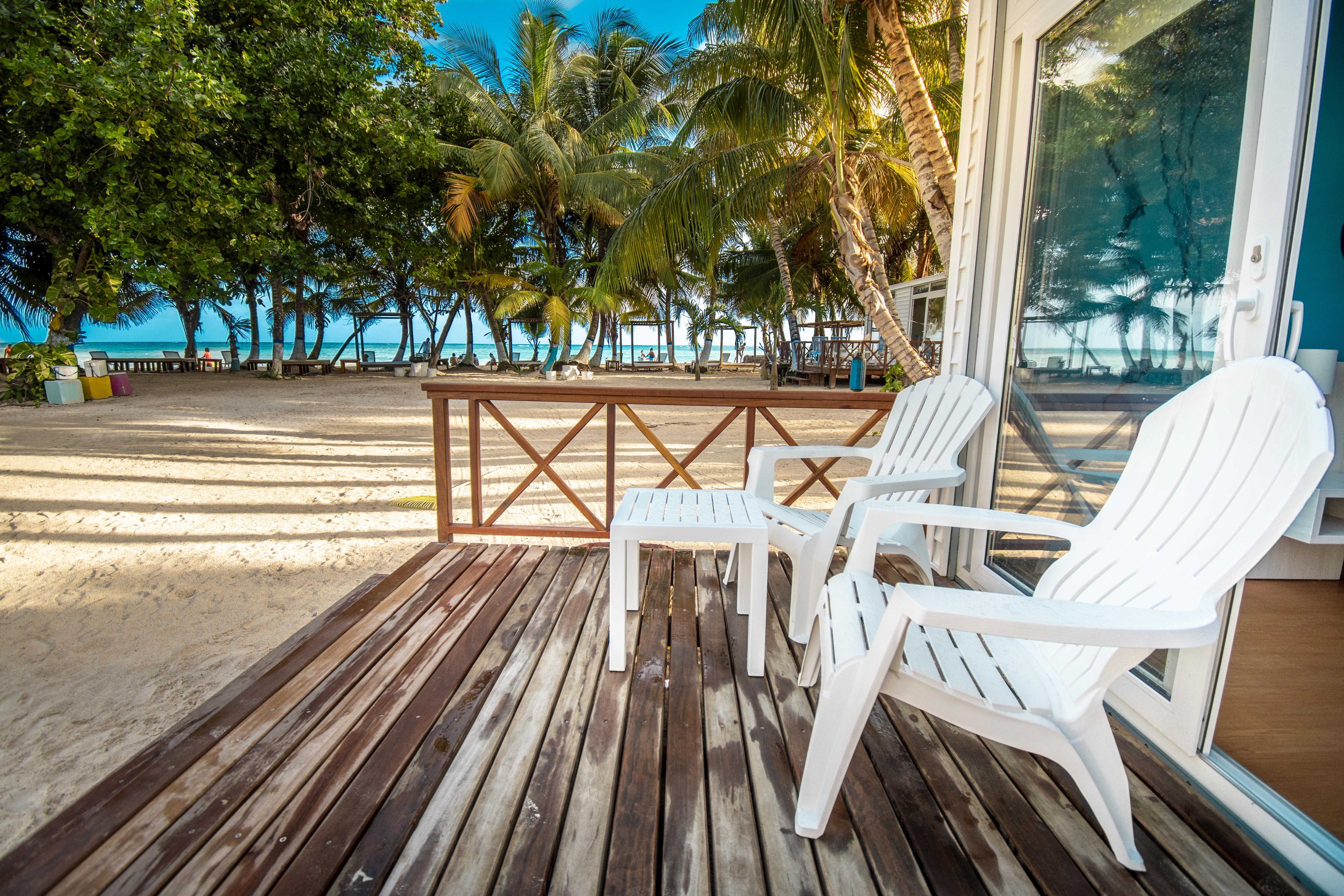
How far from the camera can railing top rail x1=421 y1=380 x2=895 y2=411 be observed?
9.27 ft

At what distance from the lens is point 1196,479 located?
1.27 metres

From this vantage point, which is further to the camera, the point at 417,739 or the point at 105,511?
the point at 105,511

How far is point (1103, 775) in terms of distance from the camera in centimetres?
118

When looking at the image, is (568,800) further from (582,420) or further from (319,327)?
(319,327)

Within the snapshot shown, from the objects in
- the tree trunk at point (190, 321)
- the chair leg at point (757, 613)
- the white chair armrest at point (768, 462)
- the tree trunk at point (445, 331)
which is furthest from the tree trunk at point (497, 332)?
the chair leg at point (757, 613)

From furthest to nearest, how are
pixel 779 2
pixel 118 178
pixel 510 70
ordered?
1. pixel 510 70
2. pixel 118 178
3. pixel 779 2

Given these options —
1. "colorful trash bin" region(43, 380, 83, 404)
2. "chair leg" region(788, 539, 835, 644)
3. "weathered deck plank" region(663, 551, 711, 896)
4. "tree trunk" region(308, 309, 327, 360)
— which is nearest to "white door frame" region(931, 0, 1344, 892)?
"chair leg" region(788, 539, 835, 644)

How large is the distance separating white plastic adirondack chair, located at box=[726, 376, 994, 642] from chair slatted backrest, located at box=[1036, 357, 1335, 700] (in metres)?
0.53

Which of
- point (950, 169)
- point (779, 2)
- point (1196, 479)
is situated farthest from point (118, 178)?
point (1196, 479)

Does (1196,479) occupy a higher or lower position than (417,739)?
higher

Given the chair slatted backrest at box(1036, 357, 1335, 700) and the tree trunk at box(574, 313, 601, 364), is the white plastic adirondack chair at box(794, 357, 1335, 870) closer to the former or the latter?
the chair slatted backrest at box(1036, 357, 1335, 700)

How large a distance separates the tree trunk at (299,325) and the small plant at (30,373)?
7047mm

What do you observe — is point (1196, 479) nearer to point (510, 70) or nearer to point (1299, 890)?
point (1299, 890)

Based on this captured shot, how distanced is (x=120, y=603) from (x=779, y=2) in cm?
532
